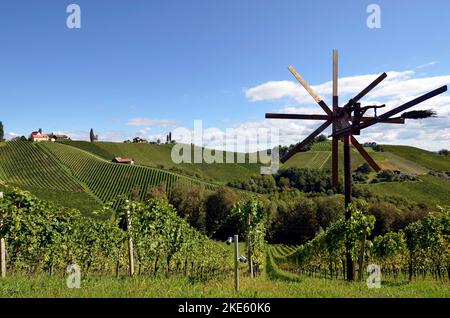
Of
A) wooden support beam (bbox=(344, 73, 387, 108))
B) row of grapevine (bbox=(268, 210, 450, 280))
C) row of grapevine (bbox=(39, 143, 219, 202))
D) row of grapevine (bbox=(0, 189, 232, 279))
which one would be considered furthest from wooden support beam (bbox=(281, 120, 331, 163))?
row of grapevine (bbox=(39, 143, 219, 202))

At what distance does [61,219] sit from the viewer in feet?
54.1

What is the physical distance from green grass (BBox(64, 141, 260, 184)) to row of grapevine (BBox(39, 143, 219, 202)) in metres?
19.4

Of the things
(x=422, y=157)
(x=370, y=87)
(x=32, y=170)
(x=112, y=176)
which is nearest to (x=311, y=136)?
(x=370, y=87)

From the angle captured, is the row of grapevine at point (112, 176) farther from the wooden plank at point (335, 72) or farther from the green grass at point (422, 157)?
the wooden plank at point (335, 72)

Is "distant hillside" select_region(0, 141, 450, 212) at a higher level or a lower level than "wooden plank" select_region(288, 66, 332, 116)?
lower

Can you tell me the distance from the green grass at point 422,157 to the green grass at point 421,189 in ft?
79.3

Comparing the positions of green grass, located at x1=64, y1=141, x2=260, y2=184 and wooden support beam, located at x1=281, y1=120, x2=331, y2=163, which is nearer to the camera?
wooden support beam, located at x1=281, y1=120, x2=331, y2=163

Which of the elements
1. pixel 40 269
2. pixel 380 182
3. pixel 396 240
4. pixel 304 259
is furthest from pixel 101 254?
pixel 380 182

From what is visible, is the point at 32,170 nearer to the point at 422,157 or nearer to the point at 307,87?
the point at 307,87

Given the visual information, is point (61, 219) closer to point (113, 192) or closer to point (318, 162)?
point (113, 192)

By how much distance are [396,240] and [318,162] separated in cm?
10885

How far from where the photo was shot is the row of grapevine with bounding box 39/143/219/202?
102 metres

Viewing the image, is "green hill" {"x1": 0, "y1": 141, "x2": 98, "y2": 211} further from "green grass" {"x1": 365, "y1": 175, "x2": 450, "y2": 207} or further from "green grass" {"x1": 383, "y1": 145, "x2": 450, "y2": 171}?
"green grass" {"x1": 383, "y1": 145, "x2": 450, "y2": 171}

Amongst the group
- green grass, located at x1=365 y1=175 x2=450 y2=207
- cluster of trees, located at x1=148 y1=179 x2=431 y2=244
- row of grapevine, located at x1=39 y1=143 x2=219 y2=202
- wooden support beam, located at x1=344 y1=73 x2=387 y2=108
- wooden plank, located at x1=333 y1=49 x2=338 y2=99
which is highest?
wooden plank, located at x1=333 y1=49 x2=338 y2=99
